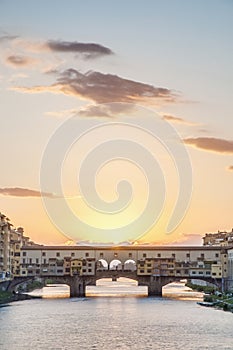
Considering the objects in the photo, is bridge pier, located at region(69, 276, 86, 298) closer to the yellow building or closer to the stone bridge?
the stone bridge

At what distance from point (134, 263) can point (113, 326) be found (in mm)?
13846

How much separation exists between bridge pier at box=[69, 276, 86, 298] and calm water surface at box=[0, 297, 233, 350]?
4967 millimetres

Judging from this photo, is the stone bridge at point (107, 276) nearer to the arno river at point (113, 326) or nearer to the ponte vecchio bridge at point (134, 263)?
the ponte vecchio bridge at point (134, 263)

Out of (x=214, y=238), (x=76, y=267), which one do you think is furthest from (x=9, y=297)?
(x=214, y=238)

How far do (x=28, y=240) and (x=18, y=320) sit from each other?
23735 millimetres

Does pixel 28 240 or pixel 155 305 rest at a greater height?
pixel 28 240

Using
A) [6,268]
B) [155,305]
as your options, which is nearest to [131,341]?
[155,305]

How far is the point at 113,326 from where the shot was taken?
1590 cm

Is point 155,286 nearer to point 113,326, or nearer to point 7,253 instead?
point 7,253

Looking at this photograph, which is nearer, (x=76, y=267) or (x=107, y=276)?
(x=107, y=276)

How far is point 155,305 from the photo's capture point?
70.0 feet

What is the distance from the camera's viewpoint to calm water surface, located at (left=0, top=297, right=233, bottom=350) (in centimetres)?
1316

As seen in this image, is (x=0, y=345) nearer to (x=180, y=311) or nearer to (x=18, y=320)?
(x=18, y=320)

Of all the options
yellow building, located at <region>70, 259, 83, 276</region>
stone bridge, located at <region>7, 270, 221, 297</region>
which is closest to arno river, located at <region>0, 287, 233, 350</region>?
stone bridge, located at <region>7, 270, 221, 297</region>
